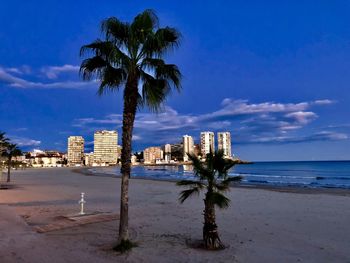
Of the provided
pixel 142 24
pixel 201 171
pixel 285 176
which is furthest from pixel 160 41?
pixel 285 176

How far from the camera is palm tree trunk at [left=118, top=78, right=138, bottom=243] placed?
8.25m

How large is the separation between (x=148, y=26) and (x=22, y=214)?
33.7ft

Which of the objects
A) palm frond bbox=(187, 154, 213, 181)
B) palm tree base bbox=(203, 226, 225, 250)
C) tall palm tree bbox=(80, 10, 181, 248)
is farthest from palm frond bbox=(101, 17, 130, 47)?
palm tree base bbox=(203, 226, 225, 250)

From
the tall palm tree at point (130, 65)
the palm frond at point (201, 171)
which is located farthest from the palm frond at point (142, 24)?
the palm frond at point (201, 171)

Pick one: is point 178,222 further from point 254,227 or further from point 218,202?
point 218,202

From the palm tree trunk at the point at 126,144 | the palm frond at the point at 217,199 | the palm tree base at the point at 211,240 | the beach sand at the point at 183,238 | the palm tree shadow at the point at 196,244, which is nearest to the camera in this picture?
the beach sand at the point at 183,238

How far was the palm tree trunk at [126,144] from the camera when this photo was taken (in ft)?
27.1

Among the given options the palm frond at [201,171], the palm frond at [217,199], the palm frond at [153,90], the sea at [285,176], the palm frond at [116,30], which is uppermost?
the palm frond at [116,30]

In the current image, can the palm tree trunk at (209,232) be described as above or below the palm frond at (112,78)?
below

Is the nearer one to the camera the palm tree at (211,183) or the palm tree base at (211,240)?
the palm tree at (211,183)

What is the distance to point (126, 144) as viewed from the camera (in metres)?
8.31

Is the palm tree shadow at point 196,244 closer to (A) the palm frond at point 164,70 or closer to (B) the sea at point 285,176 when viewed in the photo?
(B) the sea at point 285,176

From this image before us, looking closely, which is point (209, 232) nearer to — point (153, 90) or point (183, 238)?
point (183, 238)

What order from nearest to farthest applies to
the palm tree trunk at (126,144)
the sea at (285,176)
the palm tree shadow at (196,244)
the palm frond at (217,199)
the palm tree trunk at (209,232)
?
the palm frond at (217,199) < the palm tree trunk at (126,144) < the palm tree trunk at (209,232) < the palm tree shadow at (196,244) < the sea at (285,176)
